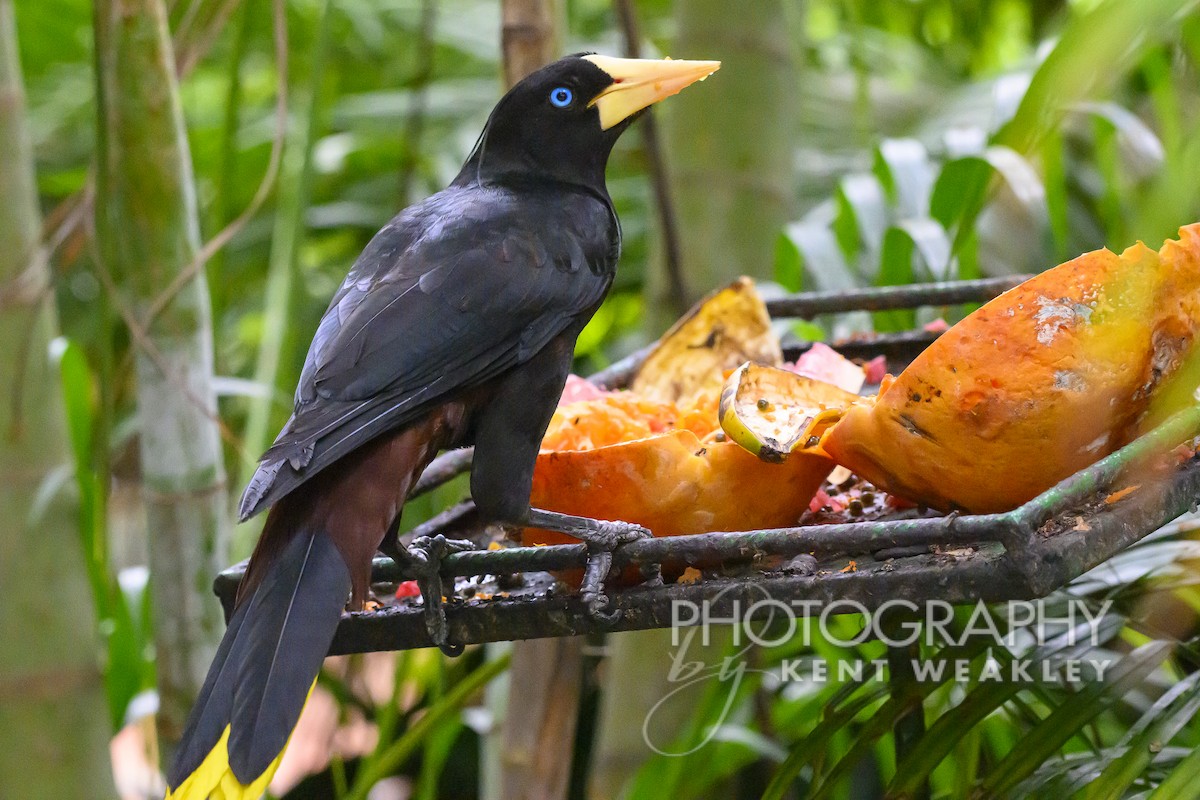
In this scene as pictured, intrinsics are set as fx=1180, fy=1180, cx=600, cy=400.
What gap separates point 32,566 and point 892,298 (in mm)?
1107

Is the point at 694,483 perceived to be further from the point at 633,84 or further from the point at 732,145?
the point at 732,145

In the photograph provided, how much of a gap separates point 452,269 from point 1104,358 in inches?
22.8

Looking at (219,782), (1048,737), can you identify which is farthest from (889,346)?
(219,782)

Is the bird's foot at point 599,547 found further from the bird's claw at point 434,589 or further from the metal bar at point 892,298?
the metal bar at point 892,298

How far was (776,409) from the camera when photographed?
107 cm

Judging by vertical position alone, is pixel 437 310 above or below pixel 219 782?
above

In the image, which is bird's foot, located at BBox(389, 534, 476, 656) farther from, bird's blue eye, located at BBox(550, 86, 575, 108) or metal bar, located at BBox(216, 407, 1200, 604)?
bird's blue eye, located at BBox(550, 86, 575, 108)

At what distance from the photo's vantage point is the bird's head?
1.29m

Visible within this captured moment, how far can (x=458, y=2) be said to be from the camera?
3387 millimetres

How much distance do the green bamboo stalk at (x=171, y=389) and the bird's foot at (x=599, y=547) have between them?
61 centimetres

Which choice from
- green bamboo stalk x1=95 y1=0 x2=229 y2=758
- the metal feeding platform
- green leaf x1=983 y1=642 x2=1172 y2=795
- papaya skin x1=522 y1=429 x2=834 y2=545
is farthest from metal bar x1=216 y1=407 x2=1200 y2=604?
green bamboo stalk x1=95 y1=0 x2=229 y2=758

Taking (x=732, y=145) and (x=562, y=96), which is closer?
(x=562, y=96)

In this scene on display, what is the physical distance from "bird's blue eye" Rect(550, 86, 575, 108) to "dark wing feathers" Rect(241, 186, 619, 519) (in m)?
0.10

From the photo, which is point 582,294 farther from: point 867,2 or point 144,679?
point 867,2
